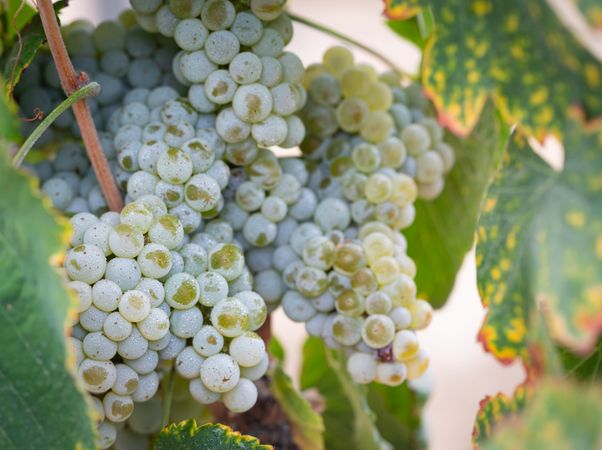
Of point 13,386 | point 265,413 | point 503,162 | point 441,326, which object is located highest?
point 503,162

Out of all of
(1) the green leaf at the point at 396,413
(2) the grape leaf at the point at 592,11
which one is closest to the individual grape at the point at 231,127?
(2) the grape leaf at the point at 592,11

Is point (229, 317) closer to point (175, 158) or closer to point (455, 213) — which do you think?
point (175, 158)

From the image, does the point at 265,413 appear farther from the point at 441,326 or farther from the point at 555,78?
the point at 441,326

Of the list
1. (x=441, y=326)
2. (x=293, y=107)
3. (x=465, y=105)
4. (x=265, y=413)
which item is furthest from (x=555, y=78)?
(x=441, y=326)

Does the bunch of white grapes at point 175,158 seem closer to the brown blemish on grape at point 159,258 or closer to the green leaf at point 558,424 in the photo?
the brown blemish on grape at point 159,258

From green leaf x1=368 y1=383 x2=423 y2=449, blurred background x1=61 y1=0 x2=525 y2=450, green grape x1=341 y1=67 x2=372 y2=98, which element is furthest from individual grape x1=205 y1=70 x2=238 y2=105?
blurred background x1=61 y1=0 x2=525 y2=450

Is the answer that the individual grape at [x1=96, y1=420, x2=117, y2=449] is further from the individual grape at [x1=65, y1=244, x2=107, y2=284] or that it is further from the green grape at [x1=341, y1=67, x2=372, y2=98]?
the green grape at [x1=341, y1=67, x2=372, y2=98]
